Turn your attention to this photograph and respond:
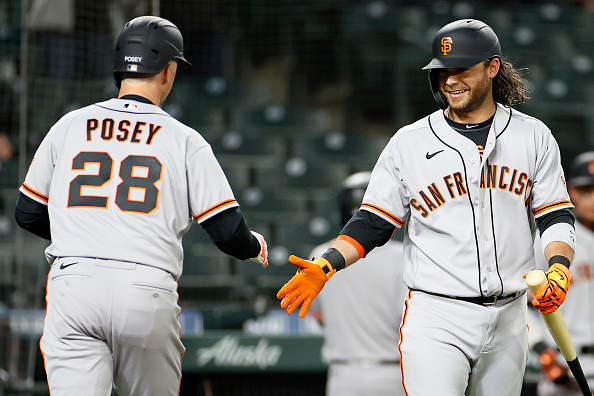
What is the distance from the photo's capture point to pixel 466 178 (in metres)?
3.09

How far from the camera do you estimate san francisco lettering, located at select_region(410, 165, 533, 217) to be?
3.08 meters

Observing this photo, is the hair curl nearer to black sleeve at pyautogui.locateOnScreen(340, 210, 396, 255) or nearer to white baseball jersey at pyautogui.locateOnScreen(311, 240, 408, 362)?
black sleeve at pyautogui.locateOnScreen(340, 210, 396, 255)

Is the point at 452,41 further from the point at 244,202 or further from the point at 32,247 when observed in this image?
the point at 244,202

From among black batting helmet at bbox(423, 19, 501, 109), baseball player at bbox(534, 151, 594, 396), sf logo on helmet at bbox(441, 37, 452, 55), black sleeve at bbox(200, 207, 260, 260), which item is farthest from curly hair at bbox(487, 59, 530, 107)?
baseball player at bbox(534, 151, 594, 396)

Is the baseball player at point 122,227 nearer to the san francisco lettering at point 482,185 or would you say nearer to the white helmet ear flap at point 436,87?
the san francisco lettering at point 482,185

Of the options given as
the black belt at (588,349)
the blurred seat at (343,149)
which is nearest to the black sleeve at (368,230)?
the black belt at (588,349)

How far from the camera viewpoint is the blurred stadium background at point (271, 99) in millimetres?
6035

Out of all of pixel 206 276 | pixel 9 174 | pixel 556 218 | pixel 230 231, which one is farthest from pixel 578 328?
pixel 9 174

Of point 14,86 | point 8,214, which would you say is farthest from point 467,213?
point 14,86

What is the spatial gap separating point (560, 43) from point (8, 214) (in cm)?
724

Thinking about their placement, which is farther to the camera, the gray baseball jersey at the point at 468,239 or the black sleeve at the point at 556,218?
the black sleeve at the point at 556,218

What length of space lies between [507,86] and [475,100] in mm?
246

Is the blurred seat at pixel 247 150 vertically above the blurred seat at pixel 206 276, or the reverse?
the blurred seat at pixel 247 150

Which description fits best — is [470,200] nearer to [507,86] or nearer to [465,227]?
[465,227]
